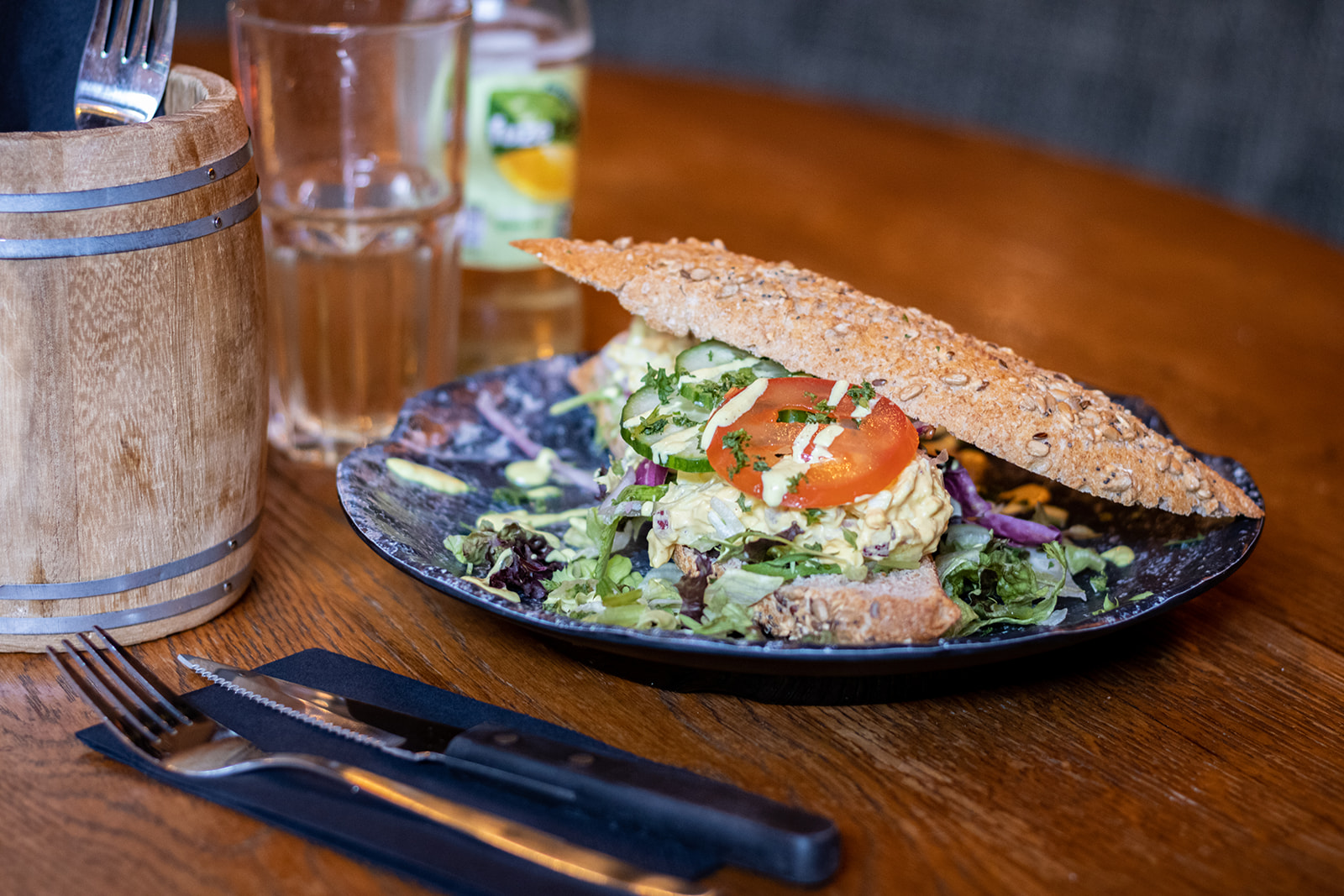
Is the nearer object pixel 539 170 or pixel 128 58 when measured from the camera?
pixel 128 58

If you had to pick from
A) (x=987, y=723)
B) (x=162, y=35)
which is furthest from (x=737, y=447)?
(x=162, y=35)

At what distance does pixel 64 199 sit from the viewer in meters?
1.06

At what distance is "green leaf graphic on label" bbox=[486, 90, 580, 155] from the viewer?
1960 millimetres

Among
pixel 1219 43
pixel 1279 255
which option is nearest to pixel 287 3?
pixel 1279 255

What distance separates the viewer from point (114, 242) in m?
1.09

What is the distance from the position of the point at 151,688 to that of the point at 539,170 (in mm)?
1140

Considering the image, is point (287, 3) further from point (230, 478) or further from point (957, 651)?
point (957, 651)

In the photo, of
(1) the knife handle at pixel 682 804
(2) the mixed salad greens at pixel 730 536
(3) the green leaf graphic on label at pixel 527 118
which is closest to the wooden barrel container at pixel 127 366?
(2) the mixed salad greens at pixel 730 536

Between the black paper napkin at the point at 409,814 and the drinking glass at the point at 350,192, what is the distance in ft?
2.30

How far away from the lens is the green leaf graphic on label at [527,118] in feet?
6.43

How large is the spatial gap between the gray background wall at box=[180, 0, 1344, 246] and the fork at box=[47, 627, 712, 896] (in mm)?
2875

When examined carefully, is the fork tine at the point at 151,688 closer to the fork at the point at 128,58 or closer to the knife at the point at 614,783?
the knife at the point at 614,783

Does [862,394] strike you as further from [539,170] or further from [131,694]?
[539,170]

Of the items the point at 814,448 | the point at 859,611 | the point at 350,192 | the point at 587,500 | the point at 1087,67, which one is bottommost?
the point at 587,500
